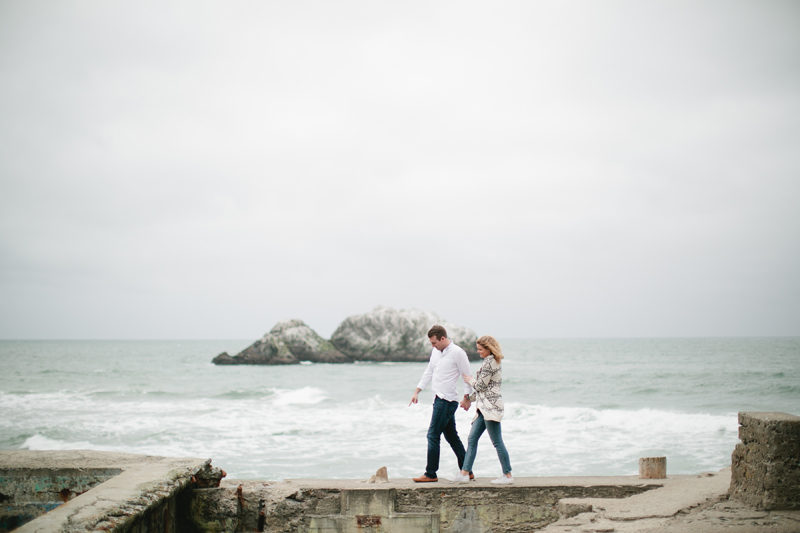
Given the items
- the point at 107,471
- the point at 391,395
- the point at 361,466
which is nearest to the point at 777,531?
the point at 107,471

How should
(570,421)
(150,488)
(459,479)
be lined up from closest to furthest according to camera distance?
(150,488)
(459,479)
(570,421)

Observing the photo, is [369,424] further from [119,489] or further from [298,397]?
[119,489]

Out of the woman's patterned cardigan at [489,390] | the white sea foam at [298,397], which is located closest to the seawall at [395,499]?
the woman's patterned cardigan at [489,390]

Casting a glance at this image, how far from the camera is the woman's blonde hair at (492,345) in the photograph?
16.7 ft

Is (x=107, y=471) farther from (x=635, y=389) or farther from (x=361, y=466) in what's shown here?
(x=635, y=389)

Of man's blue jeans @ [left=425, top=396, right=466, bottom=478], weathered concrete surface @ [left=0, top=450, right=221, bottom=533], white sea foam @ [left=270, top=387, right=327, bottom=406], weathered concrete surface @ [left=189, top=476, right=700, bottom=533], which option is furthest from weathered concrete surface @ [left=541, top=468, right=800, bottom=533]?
white sea foam @ [left=270, top=387, right=327, bottom=406]

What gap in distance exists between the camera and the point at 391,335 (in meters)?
54.5

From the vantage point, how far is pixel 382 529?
4426mm

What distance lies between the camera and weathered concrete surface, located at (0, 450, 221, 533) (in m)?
2.82

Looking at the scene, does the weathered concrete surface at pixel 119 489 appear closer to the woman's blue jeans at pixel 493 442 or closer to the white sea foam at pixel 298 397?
the woman's blue jeans at pixel 493 442

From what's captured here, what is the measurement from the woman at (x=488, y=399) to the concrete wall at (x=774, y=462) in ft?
6.55

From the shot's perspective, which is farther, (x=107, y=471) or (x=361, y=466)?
(x=361, y=466)

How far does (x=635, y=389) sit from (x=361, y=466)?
21.0 m

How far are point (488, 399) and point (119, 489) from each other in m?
3.20
